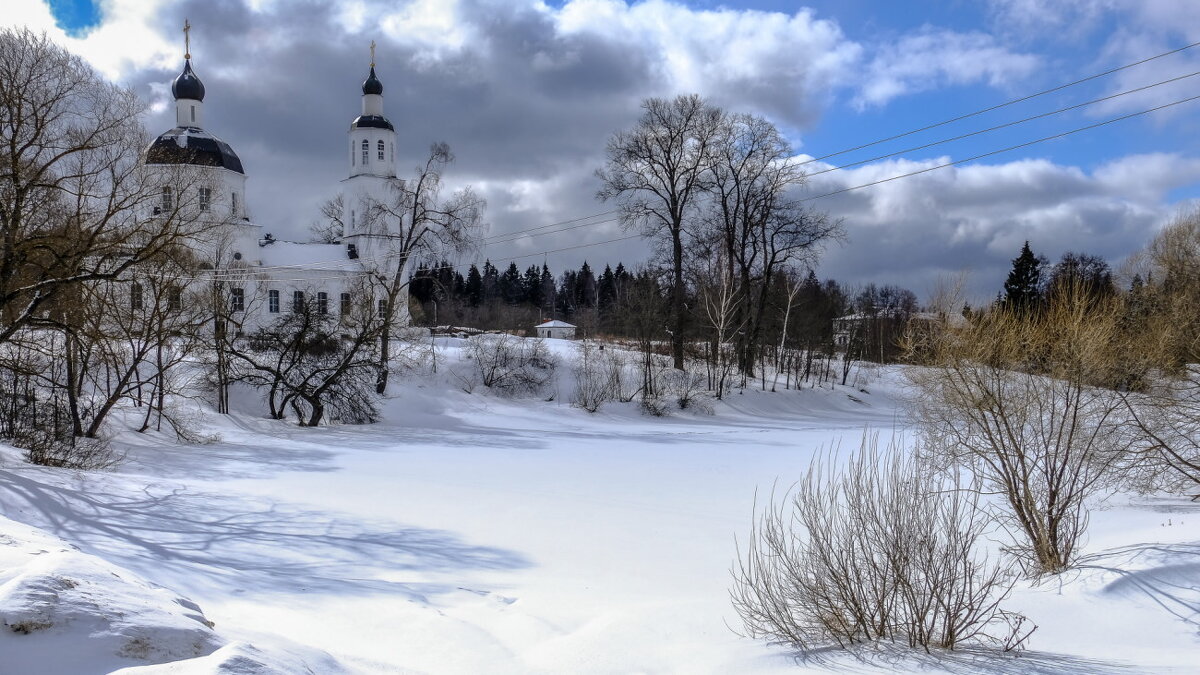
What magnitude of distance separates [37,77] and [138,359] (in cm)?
823

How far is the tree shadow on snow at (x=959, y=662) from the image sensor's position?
5.71m

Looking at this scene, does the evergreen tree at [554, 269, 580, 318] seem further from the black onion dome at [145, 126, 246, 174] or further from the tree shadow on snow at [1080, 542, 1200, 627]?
the tree shadow on snow at [1080, 542, 1200, 627]

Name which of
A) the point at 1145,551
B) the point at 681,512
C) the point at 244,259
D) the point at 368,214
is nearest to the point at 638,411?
the point at 368,214

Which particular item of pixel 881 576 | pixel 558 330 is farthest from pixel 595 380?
pixel 558 330

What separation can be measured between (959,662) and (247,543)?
27.3ft

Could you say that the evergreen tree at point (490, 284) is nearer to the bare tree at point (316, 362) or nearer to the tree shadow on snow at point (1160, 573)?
the bare tree at point (316, 362)

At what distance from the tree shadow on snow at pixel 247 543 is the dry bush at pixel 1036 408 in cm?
640

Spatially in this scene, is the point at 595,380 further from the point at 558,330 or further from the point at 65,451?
the point at 558,330

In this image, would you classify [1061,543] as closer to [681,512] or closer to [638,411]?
[681,512]

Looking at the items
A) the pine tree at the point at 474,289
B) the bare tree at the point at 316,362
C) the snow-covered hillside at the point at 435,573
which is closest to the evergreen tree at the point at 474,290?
the pine tree at the point at 474,289

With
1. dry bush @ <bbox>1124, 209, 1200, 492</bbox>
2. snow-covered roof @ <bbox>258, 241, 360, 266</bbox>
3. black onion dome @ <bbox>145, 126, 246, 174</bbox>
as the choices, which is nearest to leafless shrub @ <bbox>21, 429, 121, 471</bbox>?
dry bush @ <bbox>1124, 209, 1200, 492</bbox>

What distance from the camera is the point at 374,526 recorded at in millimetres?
11414

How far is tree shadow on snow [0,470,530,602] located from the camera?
27.4 feet

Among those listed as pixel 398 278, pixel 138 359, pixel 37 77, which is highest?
pixel 37 77
